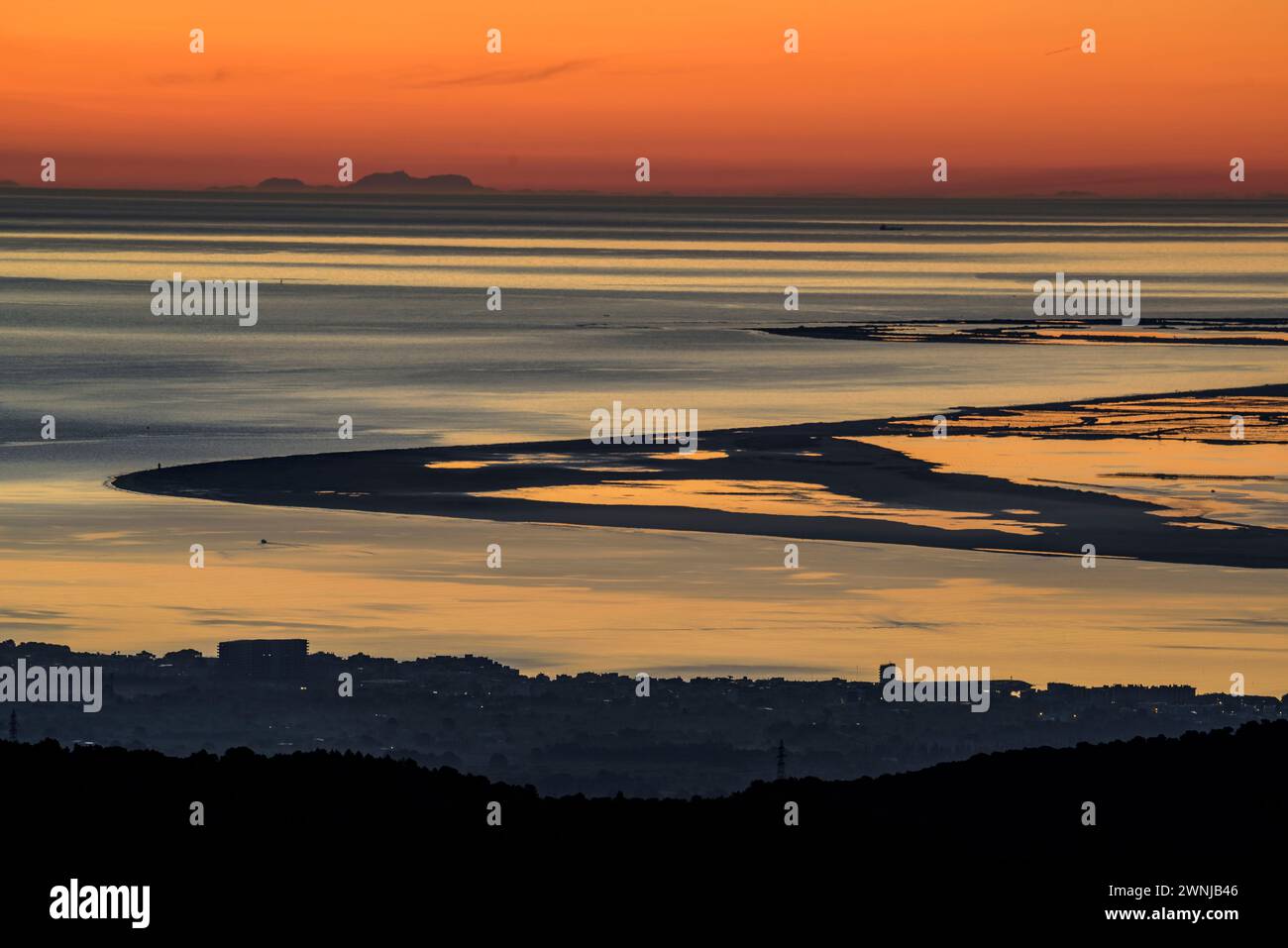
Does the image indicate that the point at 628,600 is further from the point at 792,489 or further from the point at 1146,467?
the point at 1146,467

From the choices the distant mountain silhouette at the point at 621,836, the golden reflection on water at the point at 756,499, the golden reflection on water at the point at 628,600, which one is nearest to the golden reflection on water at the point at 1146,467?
the golden reflection on water at the point at 756,499

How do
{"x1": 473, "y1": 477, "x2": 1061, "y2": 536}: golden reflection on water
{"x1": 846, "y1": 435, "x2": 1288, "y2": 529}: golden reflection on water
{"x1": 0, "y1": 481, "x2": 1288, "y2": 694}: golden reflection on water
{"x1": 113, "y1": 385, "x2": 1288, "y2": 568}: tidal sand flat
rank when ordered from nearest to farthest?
{"x1": 0, "y1": 481, "x2": 1288, "y2": 694}: golden reflection on water, {"x1": 113, "y1": 385, "x2": 1288, "y2": 568}: tidal sand flat, {"x1": 473, "y1": 477, "x2": 1061, "y2": 536}: golden reflection on water, {"x1": 846, "y1": 435, "x2": 1288, "y2": 529}: golden reflection on water

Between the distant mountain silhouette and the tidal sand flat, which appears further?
the tidal sand flat

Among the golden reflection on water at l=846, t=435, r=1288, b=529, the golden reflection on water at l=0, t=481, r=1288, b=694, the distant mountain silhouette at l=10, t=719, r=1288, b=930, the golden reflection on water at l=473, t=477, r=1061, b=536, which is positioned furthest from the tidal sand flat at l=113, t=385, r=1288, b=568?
the distant mountain silhouette at l=10, t=719, r=1288, b=930

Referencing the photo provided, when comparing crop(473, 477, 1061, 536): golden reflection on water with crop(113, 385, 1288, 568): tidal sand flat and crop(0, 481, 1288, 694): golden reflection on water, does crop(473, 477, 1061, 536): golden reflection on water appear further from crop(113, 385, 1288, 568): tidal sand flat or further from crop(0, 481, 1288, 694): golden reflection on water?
crop(0, 481, 1288, 694): golden reflection on water

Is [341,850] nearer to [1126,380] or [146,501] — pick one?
[146,501]
